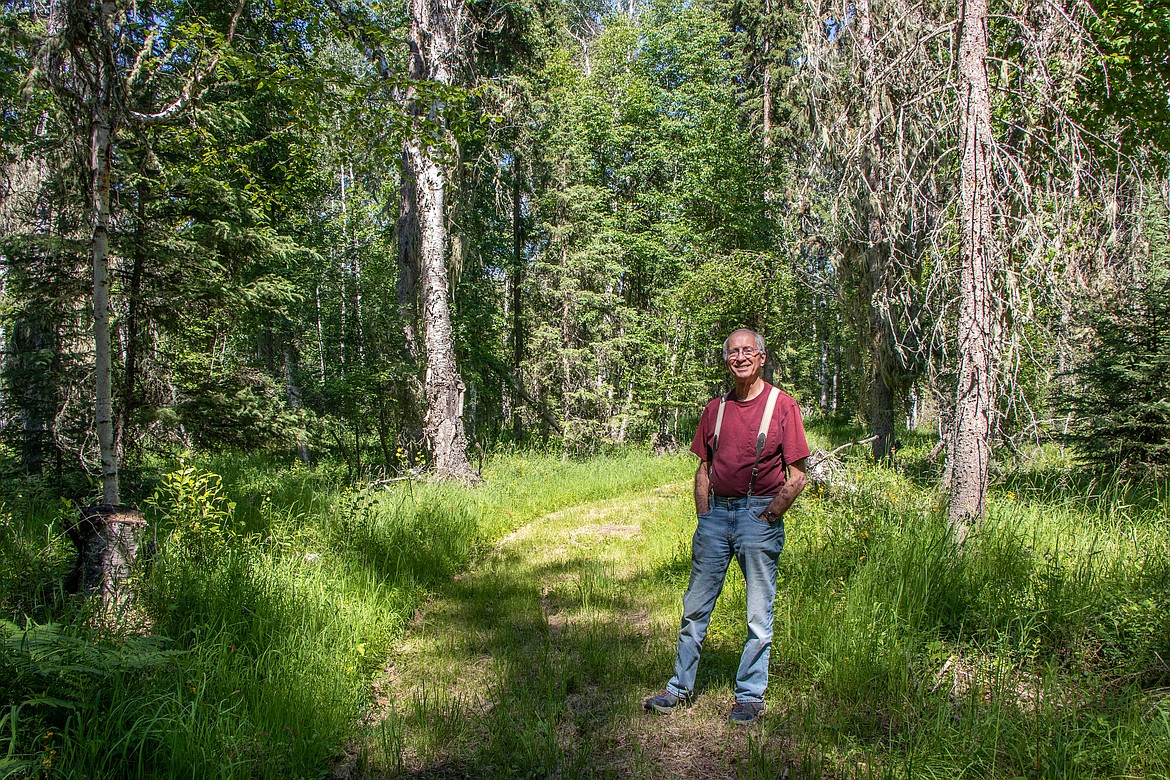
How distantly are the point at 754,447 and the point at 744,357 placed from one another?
0.50 meters

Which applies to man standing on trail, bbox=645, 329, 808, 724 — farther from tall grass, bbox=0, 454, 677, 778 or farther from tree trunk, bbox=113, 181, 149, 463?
tree trunk, bbox=113, 181, 149, 463

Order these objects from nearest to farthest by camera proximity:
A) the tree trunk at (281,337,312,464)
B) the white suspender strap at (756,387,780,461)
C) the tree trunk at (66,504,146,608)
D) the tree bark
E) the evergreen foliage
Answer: the white suspender strap at (756,387,780,461)
the tree trunk at (66,504,146,608)
the evergreen foliage
the tree bark
the tree trunk at (281,337,312,464)

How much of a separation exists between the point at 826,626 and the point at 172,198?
25.3 feet

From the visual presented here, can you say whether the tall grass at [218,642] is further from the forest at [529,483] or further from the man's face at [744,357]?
the man's face at [744,357]

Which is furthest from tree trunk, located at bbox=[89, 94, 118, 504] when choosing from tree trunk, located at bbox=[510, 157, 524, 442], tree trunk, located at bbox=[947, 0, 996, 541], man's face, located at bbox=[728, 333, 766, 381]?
tree trunk, located at bbox=[510, 157, 524, 442]

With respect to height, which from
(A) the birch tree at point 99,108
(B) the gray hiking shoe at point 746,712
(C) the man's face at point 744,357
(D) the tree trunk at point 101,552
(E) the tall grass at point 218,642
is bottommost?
(B) the gray hiking shoe at point 746,712

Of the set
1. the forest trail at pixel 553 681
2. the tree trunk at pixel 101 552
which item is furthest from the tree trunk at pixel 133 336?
the forest trail at pixel 553 681

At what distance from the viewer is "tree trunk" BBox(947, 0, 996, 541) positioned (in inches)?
175

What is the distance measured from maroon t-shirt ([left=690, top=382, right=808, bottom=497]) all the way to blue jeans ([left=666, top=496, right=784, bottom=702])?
0.27ft

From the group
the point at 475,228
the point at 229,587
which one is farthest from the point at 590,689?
the point at 475,228

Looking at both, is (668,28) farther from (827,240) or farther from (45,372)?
(45,372)

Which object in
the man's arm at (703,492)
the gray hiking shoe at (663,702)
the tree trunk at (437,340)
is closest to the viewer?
the gray hiking shoe at (663,702)

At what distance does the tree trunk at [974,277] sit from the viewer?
445cm

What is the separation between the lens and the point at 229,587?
12.9ft
